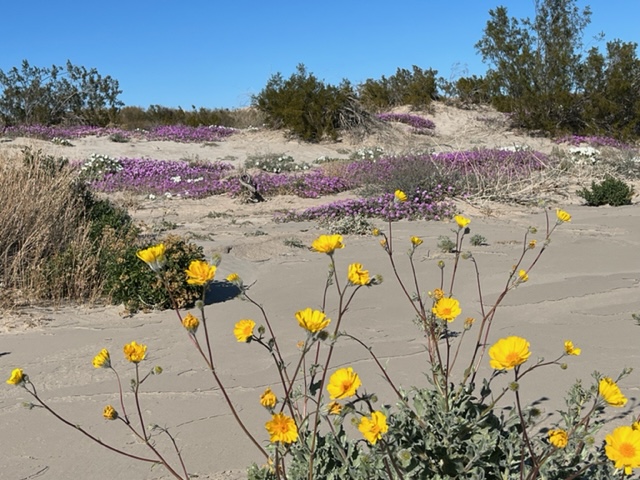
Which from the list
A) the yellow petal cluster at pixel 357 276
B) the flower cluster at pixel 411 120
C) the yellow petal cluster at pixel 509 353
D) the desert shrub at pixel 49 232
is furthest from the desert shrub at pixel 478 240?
the flower cluster at pixel 411 120

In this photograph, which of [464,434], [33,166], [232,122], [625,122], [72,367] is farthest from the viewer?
[232,122]

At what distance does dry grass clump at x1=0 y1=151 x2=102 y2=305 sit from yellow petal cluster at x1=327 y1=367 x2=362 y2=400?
4.62 meters

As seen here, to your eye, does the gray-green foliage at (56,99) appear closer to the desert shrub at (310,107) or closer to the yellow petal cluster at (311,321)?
the desert shrub at (310,107)

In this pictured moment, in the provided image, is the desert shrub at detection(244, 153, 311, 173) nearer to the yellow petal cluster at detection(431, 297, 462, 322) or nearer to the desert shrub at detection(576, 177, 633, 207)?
the desert shrub at detection(576, 177, 633, 207)

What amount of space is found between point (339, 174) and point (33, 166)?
291 inches

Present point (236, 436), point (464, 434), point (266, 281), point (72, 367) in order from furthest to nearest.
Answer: point (266, 281) < point (72, 367) < point (236, 436) < point (464, 434)

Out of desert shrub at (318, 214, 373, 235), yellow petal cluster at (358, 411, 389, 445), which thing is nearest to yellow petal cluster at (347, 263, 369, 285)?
yellow petal cluster at (358, 411, 389, 445)

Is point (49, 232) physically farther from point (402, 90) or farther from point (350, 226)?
point (402, 90)

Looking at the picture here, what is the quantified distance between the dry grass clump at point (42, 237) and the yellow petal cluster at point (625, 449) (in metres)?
5.07

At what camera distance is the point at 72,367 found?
4250 millimetres

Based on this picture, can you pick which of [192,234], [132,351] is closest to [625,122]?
[192,234]

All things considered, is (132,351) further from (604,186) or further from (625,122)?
(625,122)

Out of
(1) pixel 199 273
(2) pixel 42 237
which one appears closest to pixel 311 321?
(1) pixel 199 273

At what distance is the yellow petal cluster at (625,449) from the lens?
144 cm
